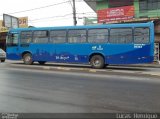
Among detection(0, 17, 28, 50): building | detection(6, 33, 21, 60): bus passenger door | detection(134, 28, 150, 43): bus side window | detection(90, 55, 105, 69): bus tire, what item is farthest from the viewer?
detection(0, 17, 28, 50): building

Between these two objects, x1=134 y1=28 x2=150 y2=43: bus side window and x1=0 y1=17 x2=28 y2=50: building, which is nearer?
x1=134 y1=28 x2=150 y2=43: bus side window

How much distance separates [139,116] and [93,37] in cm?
1662

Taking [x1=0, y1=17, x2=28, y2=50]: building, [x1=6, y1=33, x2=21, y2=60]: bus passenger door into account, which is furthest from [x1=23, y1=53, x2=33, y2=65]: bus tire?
[x1=0, y1=17, x2=28, y2=50]: building

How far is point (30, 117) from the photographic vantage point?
7.71 metres

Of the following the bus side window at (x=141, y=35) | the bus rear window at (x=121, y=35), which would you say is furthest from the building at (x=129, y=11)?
the bus side window at (x=141, y=35)

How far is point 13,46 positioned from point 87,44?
22.2 feet

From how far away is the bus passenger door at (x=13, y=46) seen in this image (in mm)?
27750

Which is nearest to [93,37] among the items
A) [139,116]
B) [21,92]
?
[21,92]

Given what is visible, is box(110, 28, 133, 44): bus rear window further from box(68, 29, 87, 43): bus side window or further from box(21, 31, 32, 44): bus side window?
box(21, 31, 32, 44): bus side window

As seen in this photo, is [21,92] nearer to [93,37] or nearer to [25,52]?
[93,37]

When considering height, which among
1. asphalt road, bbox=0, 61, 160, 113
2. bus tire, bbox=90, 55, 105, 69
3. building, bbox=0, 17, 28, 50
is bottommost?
asphalt road, bbox=0, 61, 160, 113

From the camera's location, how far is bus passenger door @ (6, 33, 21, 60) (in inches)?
1093

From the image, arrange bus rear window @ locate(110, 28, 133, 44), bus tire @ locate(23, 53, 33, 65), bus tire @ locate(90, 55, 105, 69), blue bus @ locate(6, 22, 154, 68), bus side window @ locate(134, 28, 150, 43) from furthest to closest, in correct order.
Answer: bus tire @ locate(23, 53, 33, 65)
bus tire @ locate(90, 55, 105, 69)
bus rear window @ locate(110, 28, 133, 44)
blue bus @ locate(6, 22, 154, 68)
bus side window @ locate(134, 28, 150, 43)

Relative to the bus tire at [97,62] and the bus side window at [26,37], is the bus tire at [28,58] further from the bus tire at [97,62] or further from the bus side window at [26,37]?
the bus tire at [97,62]
